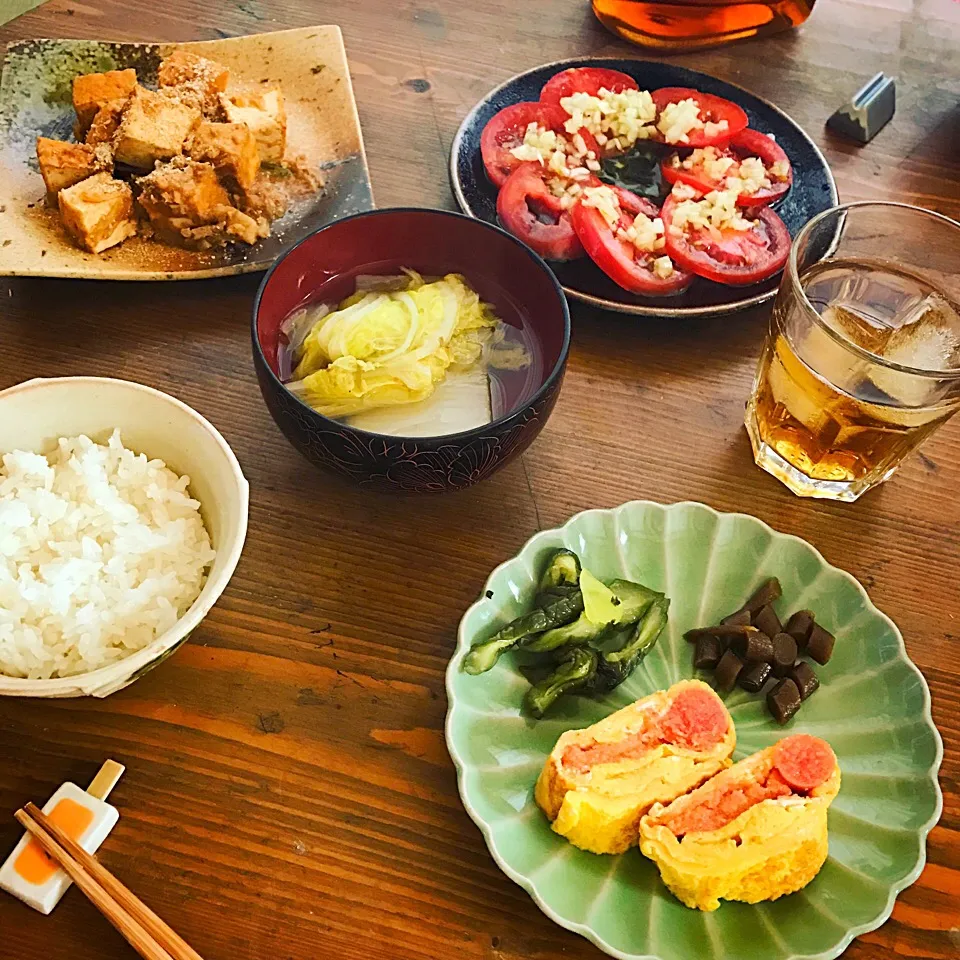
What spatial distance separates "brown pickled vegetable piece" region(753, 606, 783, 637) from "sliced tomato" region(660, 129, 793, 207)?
2.47 feet

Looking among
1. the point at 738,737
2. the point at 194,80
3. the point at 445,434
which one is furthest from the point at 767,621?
the point at 194,80

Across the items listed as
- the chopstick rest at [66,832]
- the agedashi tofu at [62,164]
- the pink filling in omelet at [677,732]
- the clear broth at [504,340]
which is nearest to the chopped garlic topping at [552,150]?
the clear broth at [504,340]

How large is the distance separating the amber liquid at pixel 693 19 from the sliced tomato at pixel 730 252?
0.64 m

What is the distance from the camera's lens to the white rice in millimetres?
1013

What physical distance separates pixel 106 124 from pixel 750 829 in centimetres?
139

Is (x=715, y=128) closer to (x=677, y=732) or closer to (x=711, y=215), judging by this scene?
(x=711, y=215)

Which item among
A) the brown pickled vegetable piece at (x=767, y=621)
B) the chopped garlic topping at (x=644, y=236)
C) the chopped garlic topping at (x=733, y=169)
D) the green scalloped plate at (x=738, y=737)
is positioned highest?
the chopped garlic topping at (x=733, y=169)

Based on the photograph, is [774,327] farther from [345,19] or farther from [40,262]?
[345,19]

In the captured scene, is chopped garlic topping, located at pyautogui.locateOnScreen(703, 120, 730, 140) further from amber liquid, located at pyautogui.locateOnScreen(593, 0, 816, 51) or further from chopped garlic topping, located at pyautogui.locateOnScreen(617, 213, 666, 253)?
amber liquid, located at pyautogui.locateOnScreen(593, 0, 816, 51)

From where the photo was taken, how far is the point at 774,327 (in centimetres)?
129

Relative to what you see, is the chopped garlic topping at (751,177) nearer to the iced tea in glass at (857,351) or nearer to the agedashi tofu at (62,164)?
the iced tea in glass at (857,351)

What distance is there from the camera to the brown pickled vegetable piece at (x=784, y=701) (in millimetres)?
1084

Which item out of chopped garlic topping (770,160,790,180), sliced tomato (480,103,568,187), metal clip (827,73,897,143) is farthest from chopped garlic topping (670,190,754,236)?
metal clip (827,73,897,143)

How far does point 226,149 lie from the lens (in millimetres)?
1487
